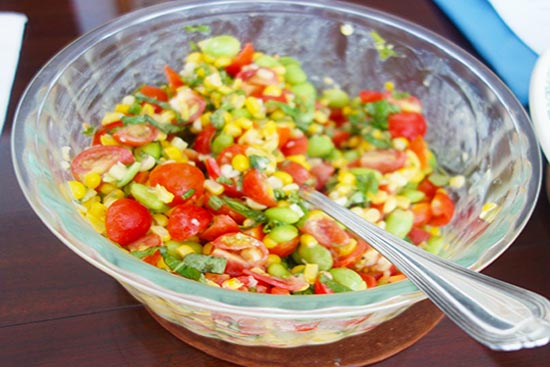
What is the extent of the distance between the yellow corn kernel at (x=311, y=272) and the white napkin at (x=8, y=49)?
25.0 inches

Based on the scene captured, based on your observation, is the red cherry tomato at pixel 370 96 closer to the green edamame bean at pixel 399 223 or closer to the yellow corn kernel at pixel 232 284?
the green edamame bean at pixel 399 223

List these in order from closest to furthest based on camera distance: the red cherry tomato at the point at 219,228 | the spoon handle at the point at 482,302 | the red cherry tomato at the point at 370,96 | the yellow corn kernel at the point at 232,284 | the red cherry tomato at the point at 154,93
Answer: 1. the spoon handle at the point at 482,302
2. the yellow corn kernel at the point at 232,284
3. the red cherry tomato at the point at 219,228
4. the red cherry tomato at the point at 154,93
5. the red cherry tomato at the point at 370,96

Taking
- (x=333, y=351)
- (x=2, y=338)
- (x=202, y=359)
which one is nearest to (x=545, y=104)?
(x=333, y=351)

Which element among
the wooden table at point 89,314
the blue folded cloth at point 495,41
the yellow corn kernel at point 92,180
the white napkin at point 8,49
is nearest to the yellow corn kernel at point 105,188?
the yellow corn kernel at point 92,180

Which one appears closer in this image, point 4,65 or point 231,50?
point 231,50

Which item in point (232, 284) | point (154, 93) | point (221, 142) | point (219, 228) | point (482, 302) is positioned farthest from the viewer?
point (154, 93)

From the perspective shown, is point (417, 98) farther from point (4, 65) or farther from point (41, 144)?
point (4, 65)

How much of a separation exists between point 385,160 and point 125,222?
1.61 ft

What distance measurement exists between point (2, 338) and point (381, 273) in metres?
0.53

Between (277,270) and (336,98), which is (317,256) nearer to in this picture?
(277,270)

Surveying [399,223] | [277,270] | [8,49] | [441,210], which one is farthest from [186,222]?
[8,49]

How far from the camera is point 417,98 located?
1.17 meters

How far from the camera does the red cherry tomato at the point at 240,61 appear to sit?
3.61 ft

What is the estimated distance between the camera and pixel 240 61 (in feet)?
3.62
